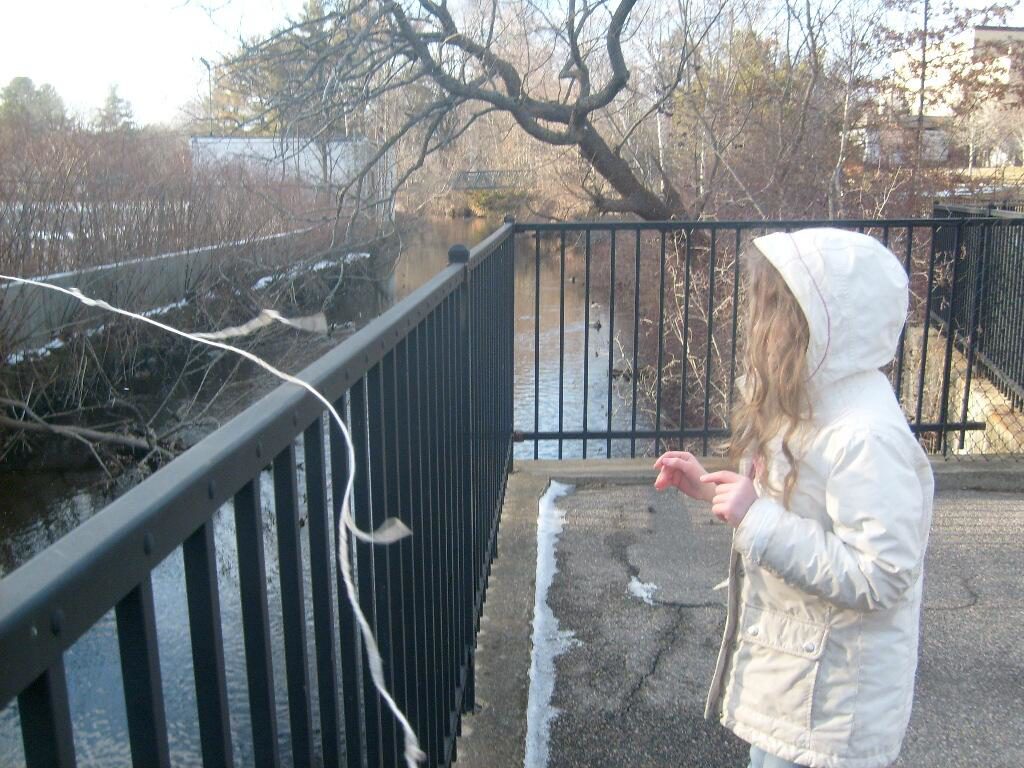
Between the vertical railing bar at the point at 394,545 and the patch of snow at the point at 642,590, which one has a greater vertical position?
the vertical railing bar at the point at 394,545

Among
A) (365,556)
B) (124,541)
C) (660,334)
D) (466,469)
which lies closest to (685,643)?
(466,469)

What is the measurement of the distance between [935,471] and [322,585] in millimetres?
4562

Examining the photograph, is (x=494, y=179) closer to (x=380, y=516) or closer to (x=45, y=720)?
(x=380, y=516)

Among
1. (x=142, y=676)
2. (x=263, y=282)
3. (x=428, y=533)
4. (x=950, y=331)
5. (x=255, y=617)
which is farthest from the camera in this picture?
(x=263, y=282)

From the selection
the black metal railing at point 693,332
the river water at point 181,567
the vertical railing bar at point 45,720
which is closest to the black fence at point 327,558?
the vertical railing bar at point 45,720

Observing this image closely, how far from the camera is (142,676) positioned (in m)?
0.82

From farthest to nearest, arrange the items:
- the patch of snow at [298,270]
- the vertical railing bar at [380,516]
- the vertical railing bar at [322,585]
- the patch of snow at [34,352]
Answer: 1. the patch of snow at [298,270]
2. the patch of snow at [34,352]
3. the vertical railing bar at [380,516]
4. the vertical railing bar at [322,585]

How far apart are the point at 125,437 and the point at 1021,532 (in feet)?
31.6

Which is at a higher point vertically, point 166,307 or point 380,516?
point 380,516

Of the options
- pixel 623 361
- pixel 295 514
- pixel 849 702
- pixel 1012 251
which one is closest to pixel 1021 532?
pixel 849 702

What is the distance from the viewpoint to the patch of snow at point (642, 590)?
12.8 feet

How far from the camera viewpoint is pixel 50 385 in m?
11.8

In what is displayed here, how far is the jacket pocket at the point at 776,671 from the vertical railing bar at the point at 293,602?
3.53 ft

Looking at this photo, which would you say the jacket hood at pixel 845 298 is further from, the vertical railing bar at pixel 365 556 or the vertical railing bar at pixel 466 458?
the vertical railing bar at pixel 466 458
